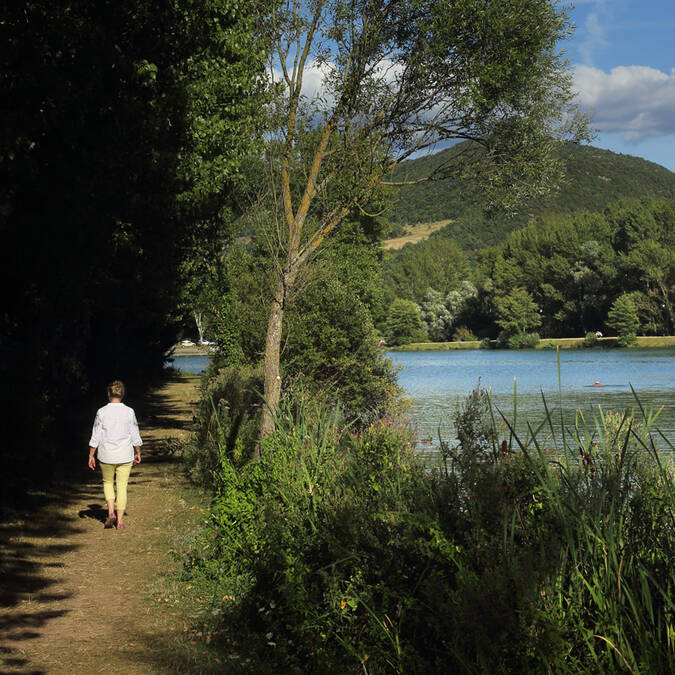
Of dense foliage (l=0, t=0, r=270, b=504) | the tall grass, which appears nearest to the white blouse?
dense foliage (l=0, t=0, r=270, b=504)

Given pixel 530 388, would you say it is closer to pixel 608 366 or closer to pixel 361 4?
pixel 608 366

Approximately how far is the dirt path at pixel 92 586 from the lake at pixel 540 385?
7.30 meters

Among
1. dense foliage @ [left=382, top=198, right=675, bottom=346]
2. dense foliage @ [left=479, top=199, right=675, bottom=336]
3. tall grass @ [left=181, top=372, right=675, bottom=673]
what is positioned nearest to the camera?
tall grass @ [left=181, top=372, right=675, bottom=673]

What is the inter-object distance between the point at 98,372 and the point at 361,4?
541 inches

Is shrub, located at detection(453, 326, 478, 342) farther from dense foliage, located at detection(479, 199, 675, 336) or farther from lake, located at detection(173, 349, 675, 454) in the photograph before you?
lake, located at detection(173, 349, 675, 454)

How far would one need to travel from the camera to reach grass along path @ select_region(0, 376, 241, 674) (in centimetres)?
553

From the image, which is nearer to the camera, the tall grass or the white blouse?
the tall grass

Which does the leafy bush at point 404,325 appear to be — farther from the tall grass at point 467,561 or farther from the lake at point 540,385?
the tall grass at point 467,561

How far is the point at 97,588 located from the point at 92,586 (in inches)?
3.1

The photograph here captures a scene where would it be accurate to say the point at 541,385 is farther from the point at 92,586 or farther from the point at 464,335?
the point at 464,335

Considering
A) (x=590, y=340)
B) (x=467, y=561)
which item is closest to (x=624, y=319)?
(x=590, y=340)

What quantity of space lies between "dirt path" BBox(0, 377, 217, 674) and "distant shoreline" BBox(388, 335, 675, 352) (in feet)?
249

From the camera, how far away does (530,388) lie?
140 ft

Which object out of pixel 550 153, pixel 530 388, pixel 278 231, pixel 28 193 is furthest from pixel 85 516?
pixel 530 388
